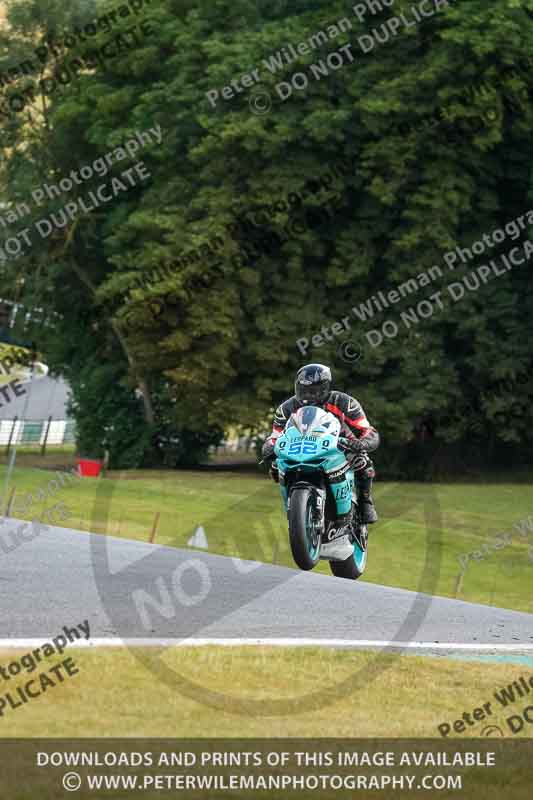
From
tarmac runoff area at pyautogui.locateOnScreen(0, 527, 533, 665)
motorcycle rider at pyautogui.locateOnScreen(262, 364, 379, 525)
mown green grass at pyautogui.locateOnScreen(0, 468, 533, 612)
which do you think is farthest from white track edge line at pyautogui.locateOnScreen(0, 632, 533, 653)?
mown green grass at pyautogui.locateOnScreen(0, 468, 533, 612)

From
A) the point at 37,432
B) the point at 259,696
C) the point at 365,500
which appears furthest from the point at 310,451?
the point at 37,432

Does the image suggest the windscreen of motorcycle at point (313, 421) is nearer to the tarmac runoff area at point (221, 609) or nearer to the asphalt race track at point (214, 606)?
the tarmac runoff area at point (221, 609)

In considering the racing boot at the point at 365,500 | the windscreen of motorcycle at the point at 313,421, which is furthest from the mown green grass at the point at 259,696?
the windscreen of motorcycle at the point at 313,421

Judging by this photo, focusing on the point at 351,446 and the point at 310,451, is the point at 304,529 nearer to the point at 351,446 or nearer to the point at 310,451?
the point at 310,451

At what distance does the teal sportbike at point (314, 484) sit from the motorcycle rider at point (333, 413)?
0.08 metres

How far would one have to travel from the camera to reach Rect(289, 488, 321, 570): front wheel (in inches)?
417

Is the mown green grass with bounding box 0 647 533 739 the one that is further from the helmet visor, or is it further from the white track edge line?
the helmet visor

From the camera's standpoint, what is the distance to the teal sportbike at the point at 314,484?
10.7 meters

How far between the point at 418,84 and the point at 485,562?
58.8 ft

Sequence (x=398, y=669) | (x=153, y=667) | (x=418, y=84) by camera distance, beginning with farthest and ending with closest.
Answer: (x=418, y=84) < (x=398, y=669) < (x=153, y=667)
